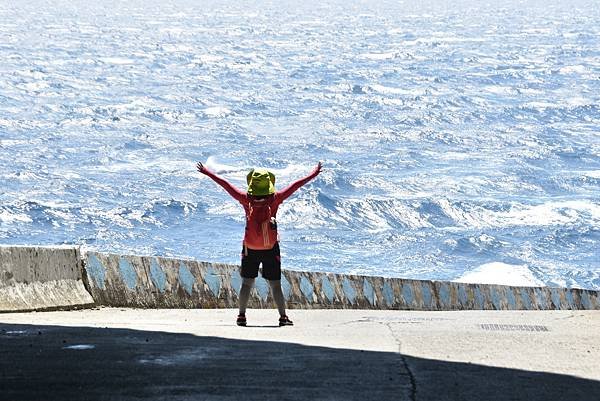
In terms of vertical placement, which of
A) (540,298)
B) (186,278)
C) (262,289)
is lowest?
(540,298)

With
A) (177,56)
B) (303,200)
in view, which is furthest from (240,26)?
(303,200)

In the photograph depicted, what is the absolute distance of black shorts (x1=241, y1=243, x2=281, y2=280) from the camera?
434 inches

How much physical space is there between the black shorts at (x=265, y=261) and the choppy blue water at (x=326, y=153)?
2625 cm

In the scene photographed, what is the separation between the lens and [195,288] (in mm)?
13766

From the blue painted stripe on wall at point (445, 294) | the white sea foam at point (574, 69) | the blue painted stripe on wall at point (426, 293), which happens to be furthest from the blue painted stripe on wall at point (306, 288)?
the white sea foam at point (574, 69)

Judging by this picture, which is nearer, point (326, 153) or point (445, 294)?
point (445, 294)

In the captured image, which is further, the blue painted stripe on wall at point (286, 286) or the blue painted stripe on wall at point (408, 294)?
the blue painted stripe on wall at point (408, 294)

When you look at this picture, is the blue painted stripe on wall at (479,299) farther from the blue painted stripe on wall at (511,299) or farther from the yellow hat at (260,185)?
the yellow hat at (260,185)

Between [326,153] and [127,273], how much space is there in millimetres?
47962

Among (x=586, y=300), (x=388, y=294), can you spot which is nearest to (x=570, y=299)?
(x=586, y=300)

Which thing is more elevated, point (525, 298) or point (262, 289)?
point (262, 289)

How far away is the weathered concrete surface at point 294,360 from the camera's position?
707cm

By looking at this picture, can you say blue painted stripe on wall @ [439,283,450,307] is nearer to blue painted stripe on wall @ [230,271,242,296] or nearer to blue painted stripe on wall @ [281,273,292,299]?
blue painted stripe on wall @ [281,273,292,299]

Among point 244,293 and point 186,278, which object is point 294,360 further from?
point 186,278
